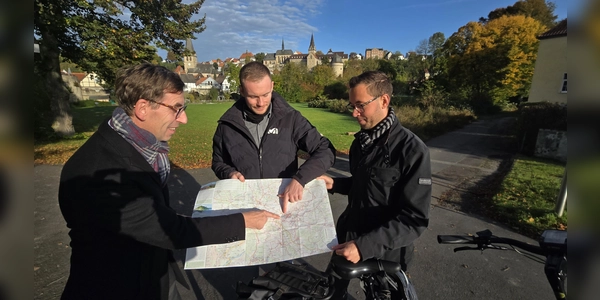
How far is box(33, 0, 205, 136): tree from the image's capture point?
11477 mm

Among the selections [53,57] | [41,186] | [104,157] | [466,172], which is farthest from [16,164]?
[53,57]

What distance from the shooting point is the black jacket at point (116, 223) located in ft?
4.57

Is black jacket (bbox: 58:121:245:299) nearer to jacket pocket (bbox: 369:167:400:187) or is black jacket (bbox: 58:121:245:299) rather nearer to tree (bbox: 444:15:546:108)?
jacket pocket (bbox: 369:167:400:187)

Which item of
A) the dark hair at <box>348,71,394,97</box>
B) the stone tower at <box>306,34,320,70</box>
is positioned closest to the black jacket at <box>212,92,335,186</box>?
the dark hair at <box>348,71,394,97</box>

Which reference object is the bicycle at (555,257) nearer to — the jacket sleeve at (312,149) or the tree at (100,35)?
the jacket sleeve at (312,149)

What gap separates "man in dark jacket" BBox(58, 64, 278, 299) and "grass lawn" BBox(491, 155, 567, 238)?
206 inches

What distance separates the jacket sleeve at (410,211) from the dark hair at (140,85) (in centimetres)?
160

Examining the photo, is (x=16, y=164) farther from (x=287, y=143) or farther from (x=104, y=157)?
(x=287, y=143)

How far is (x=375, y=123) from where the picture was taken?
2.28m

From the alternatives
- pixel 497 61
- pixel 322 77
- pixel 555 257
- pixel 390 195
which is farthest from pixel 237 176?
pixel 322 77

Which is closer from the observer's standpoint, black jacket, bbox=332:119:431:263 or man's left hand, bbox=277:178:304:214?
black jacket, bbox=332:119:431:263

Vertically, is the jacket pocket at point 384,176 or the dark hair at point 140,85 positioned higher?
the dark hair at point 140,85

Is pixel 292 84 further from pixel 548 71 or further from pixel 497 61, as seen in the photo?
pixel 548 71

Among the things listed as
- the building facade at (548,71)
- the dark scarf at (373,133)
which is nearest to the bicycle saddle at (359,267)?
the dark scarf at (373,133)
